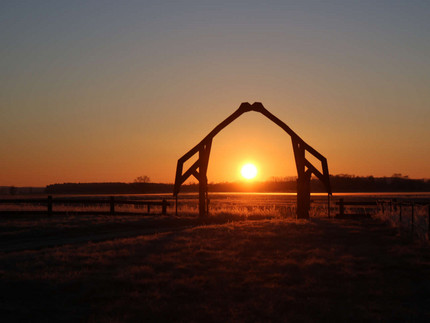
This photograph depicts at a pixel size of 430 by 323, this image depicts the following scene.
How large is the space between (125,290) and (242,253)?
17.5 ft

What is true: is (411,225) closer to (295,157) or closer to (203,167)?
(295,157)

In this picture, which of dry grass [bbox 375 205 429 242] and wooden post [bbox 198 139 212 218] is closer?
dry grass [bbox 375 205 429 242]

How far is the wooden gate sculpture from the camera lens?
30.0 m

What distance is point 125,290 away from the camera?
10.5 metres

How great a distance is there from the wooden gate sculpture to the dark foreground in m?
12.4

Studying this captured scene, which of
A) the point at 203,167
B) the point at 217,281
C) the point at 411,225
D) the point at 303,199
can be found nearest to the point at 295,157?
the point at 303,199

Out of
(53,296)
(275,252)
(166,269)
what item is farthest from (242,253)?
(53,296)

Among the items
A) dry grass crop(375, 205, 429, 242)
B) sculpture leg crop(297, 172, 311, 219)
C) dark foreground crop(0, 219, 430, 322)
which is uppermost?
sculpture leg crop(297, 172, 311, 219)

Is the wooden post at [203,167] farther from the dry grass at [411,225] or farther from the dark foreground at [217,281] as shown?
the dark foreground at [217,281]

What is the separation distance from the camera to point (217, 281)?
11.2 meters

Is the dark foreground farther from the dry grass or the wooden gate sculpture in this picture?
the wooden gate sculpture

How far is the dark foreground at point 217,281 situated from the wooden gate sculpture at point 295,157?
40.8 ft

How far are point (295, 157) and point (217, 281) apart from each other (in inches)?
796

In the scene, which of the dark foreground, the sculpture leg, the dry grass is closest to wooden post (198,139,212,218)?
the sculpture leg
